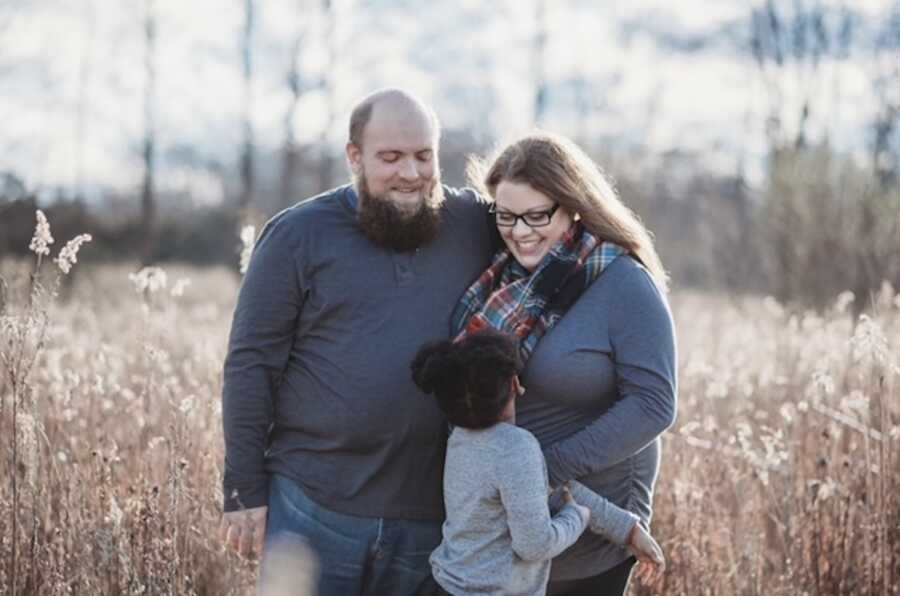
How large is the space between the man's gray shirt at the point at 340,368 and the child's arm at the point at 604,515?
0.53 metres

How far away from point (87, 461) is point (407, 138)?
6.84 feet

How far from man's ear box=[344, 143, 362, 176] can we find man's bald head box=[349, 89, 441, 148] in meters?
0.02

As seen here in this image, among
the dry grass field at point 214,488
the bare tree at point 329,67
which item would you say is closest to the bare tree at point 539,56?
the bare tree at point 329,67

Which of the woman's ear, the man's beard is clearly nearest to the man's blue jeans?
the woman's ear

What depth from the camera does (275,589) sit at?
3.58m

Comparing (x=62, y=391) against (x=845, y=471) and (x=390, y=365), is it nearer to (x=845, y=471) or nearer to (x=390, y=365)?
(x=390, y=365)

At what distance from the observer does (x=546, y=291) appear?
339 centimetres

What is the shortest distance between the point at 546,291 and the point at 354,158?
2.80 feet

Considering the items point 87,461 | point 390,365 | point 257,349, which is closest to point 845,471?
point 390,365

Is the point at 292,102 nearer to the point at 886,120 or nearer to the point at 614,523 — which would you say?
the point at 886,120

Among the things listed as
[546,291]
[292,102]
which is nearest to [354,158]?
[546,291]

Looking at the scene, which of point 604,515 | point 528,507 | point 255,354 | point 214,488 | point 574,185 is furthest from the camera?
point 214,488

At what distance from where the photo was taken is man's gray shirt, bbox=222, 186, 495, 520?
3537 mm

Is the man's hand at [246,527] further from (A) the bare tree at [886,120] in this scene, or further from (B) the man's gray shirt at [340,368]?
(A) the bare tree at [886,120]
